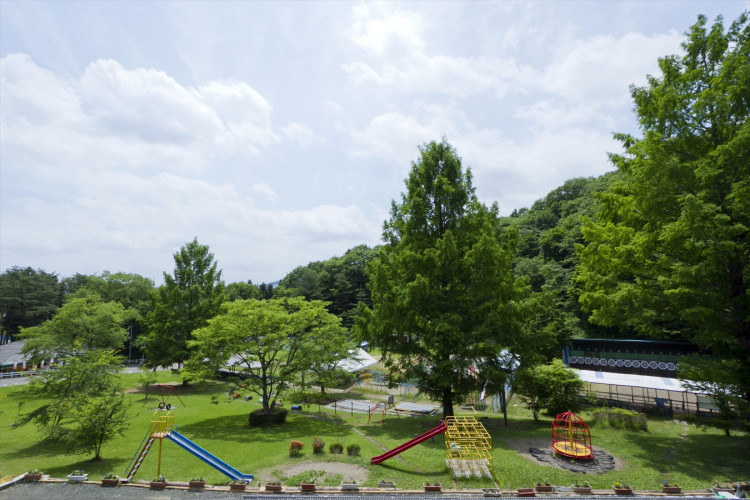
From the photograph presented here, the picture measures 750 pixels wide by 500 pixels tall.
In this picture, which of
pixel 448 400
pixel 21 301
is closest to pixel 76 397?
pixel 448 400

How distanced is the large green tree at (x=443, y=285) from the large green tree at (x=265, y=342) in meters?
3.92

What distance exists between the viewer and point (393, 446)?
54.0ft

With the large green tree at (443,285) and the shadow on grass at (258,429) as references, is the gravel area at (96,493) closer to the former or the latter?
the shadow on grass at (258,429)

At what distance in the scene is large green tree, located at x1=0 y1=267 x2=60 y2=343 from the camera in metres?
64.3

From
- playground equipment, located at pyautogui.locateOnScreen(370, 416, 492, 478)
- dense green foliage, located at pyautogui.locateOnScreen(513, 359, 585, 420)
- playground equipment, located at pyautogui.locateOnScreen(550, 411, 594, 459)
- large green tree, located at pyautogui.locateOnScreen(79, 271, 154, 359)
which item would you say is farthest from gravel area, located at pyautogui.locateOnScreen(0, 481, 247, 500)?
large green tree, located at pyautogui.locateOnScreen(79, 271, 154, 359)

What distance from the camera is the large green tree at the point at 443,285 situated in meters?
18.4

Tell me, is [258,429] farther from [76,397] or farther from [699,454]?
[699,454]

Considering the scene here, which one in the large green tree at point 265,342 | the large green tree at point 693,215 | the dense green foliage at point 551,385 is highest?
the large green tree at point 693,215

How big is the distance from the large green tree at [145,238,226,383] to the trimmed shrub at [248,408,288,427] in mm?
14413

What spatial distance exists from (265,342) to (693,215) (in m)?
21.1

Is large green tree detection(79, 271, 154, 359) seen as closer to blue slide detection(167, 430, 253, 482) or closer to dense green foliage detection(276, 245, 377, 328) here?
dense green foliage detection(276, 245, 377, 328)

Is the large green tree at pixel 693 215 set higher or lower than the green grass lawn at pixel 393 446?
higher

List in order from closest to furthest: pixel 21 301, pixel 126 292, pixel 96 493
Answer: pixel 96 493 → pixel 21 301 → pixel 126 292

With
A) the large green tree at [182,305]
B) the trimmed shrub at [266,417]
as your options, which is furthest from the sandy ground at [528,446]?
the large green tree at [182,305]
